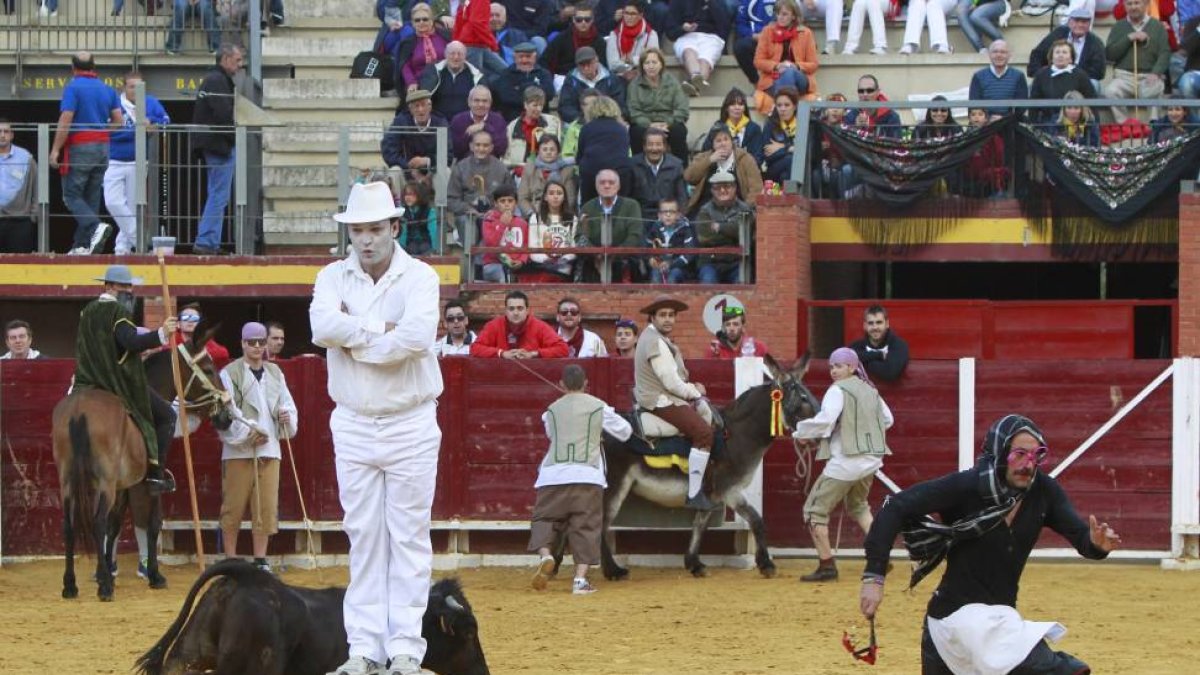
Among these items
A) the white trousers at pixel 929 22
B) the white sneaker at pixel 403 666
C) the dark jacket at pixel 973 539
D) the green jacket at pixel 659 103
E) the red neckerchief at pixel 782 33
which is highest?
the white trousers at pixel 929 22

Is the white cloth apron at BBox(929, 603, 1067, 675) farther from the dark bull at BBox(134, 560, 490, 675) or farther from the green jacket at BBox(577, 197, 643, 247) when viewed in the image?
the green jacket at BBox(577, 197, 643, 247)

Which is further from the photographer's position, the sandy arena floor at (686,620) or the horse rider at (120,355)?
the horse rider at (120,355)

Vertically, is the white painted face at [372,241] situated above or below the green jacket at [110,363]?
above

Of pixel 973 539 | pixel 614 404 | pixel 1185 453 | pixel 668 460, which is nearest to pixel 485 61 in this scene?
pixel 614 404

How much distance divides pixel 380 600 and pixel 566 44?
509 inches

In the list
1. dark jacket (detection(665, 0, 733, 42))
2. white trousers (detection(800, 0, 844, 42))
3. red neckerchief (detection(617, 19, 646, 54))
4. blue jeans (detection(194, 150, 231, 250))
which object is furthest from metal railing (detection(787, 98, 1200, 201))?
blue jeans (detection(194, 150, 231, 250))

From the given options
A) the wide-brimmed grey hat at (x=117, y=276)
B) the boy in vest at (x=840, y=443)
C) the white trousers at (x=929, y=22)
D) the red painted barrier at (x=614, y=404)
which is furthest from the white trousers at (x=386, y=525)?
the white trousers at (x=929, y=22)

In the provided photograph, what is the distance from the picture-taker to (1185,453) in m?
16.4

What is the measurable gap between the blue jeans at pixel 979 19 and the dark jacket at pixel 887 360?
591 cm

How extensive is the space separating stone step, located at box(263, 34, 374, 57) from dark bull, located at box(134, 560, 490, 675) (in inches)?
537

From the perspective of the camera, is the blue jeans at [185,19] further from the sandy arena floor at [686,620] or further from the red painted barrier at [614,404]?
the sandy arena floor at [686,620]

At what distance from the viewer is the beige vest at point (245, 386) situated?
15.8 meters

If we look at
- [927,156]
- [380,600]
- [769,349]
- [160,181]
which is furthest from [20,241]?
[380,600]

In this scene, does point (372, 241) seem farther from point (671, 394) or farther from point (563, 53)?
point (563, 53)
